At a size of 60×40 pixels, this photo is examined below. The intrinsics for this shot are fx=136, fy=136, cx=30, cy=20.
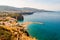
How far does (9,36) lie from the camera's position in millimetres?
24719

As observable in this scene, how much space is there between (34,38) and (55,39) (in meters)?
5.58

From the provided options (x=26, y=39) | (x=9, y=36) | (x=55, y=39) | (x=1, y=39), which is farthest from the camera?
(x=55, y=39)

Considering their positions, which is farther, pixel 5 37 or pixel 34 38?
pixel 34 38

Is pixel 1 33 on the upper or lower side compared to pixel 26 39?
upper

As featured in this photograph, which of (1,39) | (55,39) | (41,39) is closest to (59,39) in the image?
(55,39)

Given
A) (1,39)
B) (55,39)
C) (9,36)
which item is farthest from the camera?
(55,39)

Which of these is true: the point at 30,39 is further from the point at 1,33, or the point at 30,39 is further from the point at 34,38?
the point at 1,33

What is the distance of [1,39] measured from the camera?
2309cm

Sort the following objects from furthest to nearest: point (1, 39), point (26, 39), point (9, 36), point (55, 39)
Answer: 1. point (55, 39)
2. point (26, 39)
3. point (9, 36)
4. point (1, 39)

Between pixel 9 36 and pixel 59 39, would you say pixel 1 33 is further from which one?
pixel 59 39

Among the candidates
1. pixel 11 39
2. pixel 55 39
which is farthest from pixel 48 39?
pixel 11 39

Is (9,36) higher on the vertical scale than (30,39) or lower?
higher

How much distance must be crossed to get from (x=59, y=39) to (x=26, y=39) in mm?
8971

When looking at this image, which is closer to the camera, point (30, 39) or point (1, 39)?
point (1, 39)
